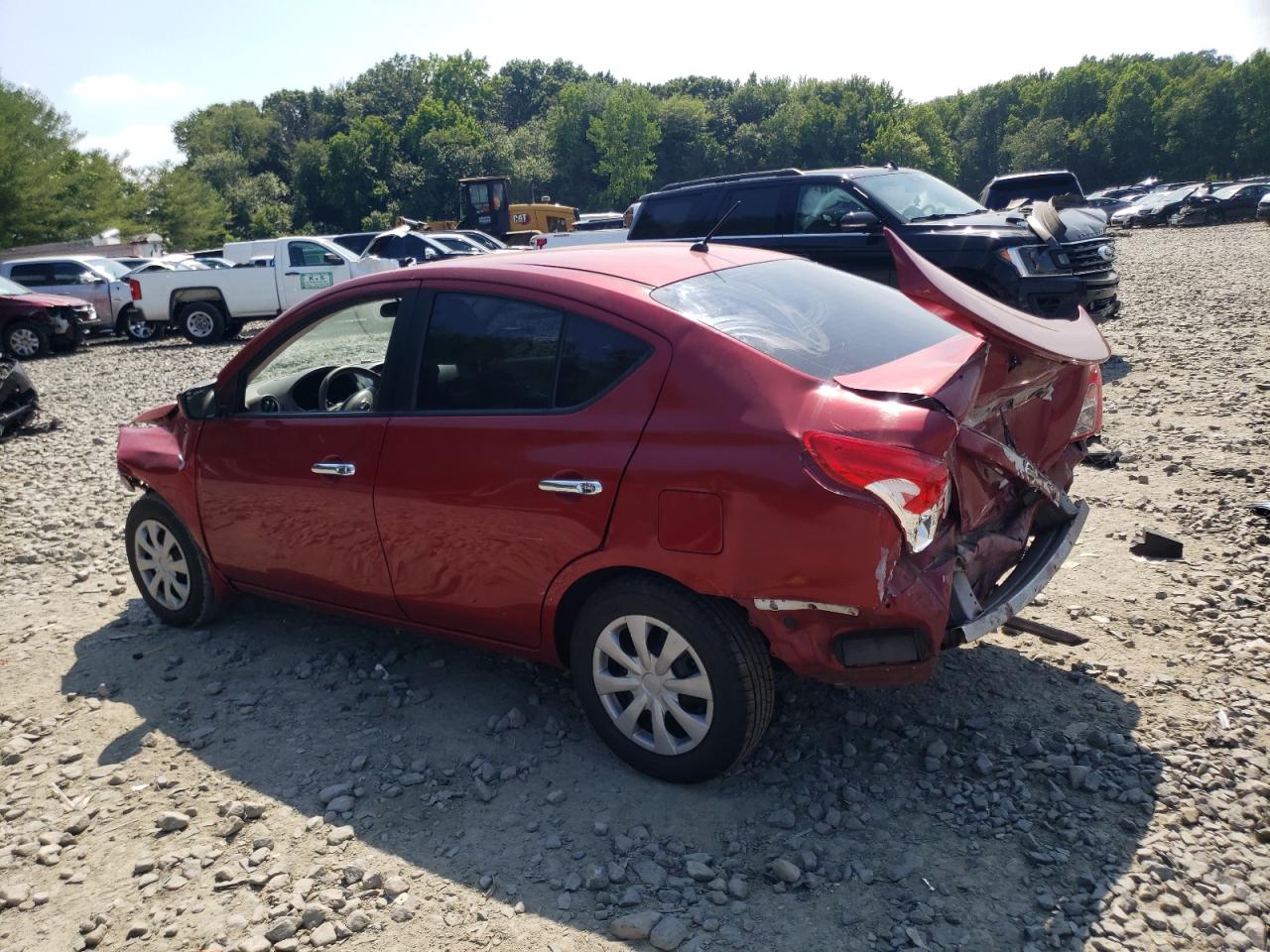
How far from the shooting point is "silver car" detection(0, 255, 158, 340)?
2033 cm

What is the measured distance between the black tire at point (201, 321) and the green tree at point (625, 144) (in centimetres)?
6457

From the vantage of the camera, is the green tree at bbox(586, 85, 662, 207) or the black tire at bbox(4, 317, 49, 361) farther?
the green tree at bbox(586, 85, 662, 207)

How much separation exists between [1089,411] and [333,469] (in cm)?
320

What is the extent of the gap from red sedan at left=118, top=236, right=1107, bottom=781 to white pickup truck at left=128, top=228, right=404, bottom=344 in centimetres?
1518

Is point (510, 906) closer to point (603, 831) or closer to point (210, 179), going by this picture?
point (603, 831)

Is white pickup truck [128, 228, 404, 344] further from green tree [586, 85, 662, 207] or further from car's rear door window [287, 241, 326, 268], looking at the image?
green tree [586, 85, 662, 207]

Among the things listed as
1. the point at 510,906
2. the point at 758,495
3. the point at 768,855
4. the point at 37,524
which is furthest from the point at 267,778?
the point at 37,524

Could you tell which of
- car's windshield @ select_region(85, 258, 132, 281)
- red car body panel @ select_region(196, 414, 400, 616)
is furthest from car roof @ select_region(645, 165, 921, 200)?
car's windshield @ select_region(85, 258, 132, 281)

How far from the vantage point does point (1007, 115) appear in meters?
106

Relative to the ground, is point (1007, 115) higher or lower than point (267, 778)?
higher

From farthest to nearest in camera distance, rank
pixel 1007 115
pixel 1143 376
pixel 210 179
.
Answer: pixel 1007 115
pixel 210 179
pixel 1143 376

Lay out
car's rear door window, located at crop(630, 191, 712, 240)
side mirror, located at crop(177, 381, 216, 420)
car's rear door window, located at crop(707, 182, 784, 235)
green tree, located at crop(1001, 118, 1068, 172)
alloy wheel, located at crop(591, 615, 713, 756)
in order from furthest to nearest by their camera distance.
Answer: green tree, located at crop(1001, 118, 1068, 172) < car's rear door window, located at crop(630, 191, 712, 240) < car's rear door window, located at crop(707, 182, 784, 235) < side mirror, located at crop(177, 381, 216, 420) < alloy wheel, located at crop(591, 615, 713, 756)

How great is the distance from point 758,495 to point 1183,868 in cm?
163

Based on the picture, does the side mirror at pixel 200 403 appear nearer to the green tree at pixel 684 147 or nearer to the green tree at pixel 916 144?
the green tree at pixel 916 144
